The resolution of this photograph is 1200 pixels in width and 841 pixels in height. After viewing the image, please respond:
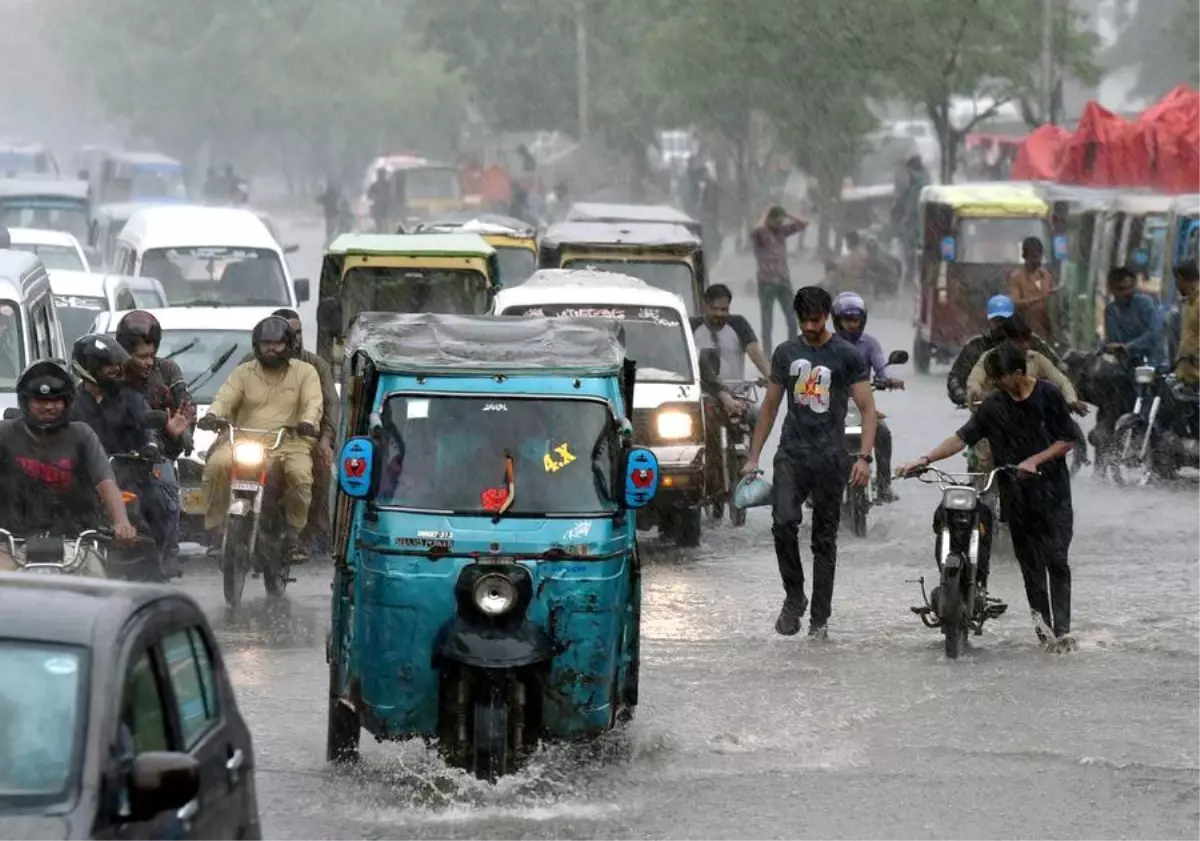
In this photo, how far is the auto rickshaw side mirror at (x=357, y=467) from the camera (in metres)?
9.69

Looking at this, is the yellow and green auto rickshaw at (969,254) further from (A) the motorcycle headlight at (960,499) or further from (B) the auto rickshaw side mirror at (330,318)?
(A) the motorcycle headlight at (960,499)

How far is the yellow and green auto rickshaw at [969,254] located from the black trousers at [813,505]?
16930 mm

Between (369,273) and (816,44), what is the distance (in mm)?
23814

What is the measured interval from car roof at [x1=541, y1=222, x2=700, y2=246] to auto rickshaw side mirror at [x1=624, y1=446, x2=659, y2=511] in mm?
11741

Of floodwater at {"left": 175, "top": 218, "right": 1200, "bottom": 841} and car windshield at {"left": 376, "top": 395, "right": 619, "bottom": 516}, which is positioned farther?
car windshield at {"left": 376, "top": 395, "right": 619, "bottom": 516}

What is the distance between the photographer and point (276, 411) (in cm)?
1485

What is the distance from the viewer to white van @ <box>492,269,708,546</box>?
54.1ft

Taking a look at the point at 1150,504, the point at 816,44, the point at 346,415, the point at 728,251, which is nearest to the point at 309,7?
the point at 728,251

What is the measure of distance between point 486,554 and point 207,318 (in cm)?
839

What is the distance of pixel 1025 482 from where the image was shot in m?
12.8

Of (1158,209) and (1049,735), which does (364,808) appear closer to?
(1049,735)

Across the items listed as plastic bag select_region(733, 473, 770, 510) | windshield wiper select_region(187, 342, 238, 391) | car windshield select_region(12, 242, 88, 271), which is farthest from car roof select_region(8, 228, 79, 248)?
plastic bag select_region(733, 473, 770, 510)

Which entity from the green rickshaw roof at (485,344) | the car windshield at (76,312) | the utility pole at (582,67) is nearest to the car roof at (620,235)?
the car windshield at (76,312)

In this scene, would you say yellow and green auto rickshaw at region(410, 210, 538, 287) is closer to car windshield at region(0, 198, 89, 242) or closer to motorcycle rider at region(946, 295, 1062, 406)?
motorcycle rider at region(946, 295, 1062, 406)
